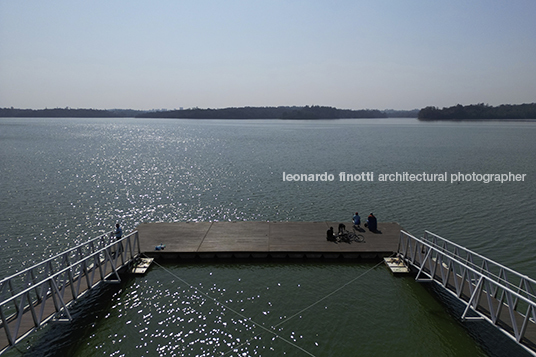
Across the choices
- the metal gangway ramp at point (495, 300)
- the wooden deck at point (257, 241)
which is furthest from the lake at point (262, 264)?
the metal gangway ramp at point (495, 300)

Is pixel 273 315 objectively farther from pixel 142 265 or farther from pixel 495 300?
pixel 495 300

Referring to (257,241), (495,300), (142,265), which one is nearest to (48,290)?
(142,265)

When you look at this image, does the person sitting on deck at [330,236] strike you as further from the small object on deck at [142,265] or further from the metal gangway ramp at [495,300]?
the small object on deck at [142,265]

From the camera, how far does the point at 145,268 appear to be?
1756 cm

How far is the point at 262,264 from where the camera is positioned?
61.0ft

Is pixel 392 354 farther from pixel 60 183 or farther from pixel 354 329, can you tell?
pixel 60 183

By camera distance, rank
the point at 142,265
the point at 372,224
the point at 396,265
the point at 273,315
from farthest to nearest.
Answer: the point at 372,224, the point at 396,265, the point at 142,265, the point at 273,315

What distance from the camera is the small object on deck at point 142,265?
682 inches

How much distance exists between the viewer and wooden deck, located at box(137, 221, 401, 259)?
744 inches

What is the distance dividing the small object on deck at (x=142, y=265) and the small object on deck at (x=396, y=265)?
1422 cm

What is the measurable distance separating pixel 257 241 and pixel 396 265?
28.3ft

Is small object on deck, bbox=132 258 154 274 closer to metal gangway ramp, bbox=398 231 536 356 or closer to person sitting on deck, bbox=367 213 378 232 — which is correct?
person sitting on deck, bbox=367 213 378 232

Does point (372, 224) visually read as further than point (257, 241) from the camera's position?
Yes

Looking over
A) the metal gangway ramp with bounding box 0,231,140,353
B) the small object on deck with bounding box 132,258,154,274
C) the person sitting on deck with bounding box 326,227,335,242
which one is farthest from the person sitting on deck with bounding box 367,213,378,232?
the metal gangway ramp with bounding box 0,231,140,353
